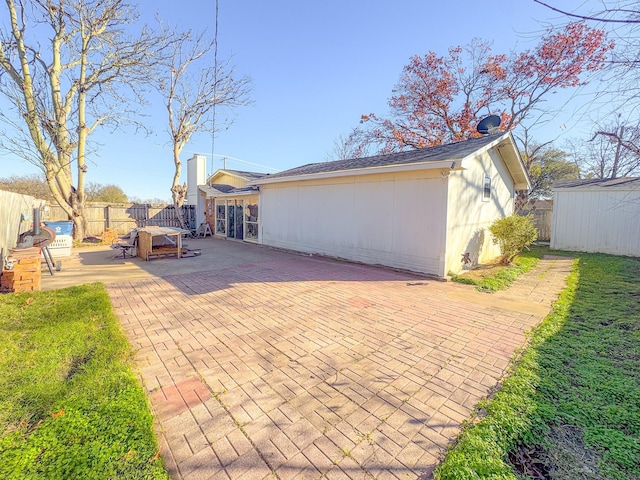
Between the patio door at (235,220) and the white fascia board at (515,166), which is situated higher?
the white fascia board at (515,166)

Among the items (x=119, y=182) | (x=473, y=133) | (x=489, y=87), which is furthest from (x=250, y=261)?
(x=119, y=182)

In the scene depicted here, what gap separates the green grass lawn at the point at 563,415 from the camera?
1.87 metres

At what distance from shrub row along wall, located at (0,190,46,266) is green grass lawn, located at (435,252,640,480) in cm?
751

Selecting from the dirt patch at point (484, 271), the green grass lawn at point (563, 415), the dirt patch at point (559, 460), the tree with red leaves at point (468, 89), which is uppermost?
the tree with red leaves at point (468, 89)

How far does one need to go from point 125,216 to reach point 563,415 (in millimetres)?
19220

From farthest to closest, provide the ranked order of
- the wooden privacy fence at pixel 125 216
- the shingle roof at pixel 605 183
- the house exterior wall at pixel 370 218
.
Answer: the wooden privacy fence at pixel 125 216 < the shingle roof at pixel 605 183 < the house exterior wall at pixel 370 218

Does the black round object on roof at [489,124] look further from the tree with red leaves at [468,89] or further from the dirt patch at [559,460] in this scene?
the dirt patch at [559,460]

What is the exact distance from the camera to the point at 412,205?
24.7 feet

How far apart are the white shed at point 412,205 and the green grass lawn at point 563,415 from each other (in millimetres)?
3436

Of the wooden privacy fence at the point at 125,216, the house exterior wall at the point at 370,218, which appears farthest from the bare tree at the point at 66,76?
the house exterior wall at the point at 370,218

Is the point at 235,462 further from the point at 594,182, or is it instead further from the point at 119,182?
the point at 119,182

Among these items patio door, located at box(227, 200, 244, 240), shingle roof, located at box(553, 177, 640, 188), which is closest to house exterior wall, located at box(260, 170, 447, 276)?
patio door, located at box(227, 200, 244, 240)

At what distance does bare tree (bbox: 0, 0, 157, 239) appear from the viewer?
1062 centimetres

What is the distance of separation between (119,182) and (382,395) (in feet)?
101
